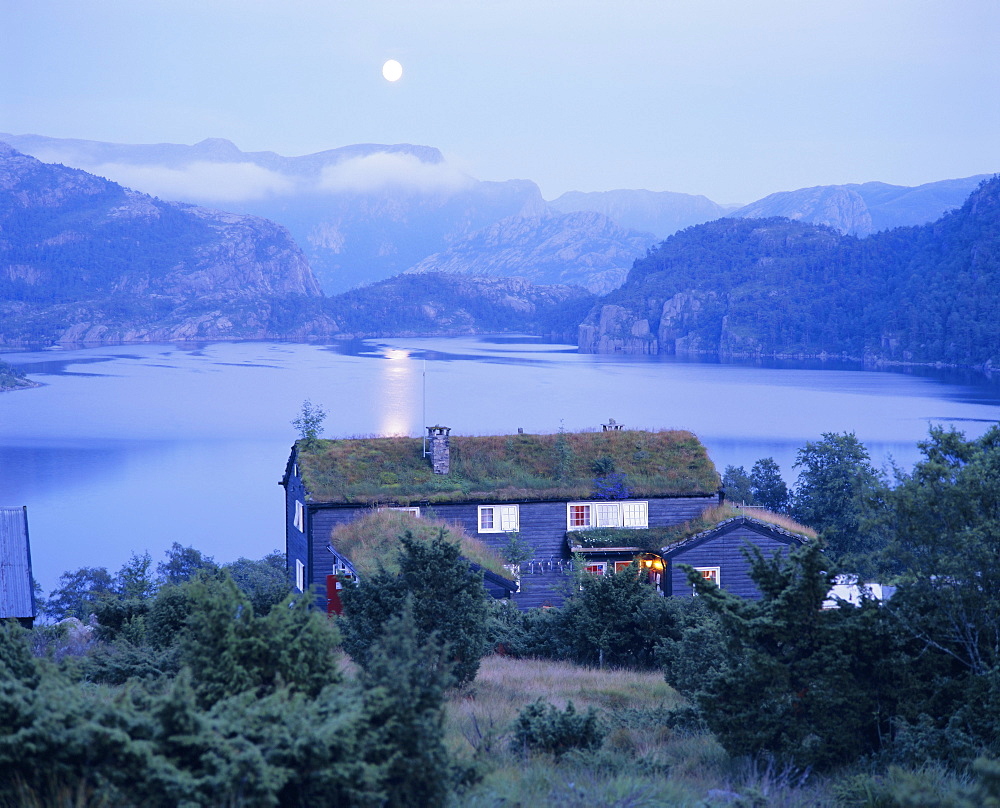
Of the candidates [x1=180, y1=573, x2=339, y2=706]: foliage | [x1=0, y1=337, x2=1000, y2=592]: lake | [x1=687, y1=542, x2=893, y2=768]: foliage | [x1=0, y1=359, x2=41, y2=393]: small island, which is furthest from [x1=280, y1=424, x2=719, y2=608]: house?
[x1=0, y1=359, x2=41, y2=393]: small island

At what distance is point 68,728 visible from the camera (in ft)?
17.7

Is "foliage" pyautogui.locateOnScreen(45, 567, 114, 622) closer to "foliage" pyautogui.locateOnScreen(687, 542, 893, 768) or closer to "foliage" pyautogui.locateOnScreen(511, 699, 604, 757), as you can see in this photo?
"foliage" pyautogui.locateOnScreen(511, 699, 604, 757)

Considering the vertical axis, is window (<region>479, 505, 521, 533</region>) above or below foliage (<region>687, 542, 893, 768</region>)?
below

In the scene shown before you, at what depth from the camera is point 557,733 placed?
895cm

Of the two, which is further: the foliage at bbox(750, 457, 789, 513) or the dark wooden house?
the foliage at bbox(750, 457, 789, 513)

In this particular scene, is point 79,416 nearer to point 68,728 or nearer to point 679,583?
point 679,583

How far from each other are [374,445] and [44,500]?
54.0 meters

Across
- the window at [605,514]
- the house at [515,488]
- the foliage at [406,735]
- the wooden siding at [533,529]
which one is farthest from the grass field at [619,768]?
the window at [605,514]

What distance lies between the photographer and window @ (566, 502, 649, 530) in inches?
1214

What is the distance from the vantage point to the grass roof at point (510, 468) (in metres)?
30.2

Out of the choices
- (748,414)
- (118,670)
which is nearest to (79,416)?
(748,414)

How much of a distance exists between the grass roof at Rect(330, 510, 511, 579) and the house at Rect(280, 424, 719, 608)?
1.38 meters

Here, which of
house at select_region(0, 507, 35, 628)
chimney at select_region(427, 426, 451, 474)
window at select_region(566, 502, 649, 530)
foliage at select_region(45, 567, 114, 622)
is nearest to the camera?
house at select_region(0, 507, 35, 628)

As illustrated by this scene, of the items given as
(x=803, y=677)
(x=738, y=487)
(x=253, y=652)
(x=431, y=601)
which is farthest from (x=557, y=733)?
(x=738, y=487)
